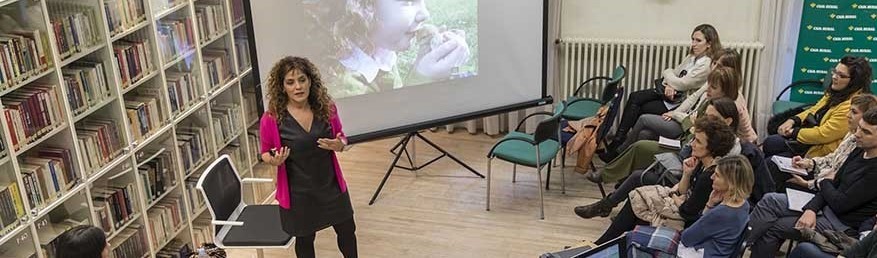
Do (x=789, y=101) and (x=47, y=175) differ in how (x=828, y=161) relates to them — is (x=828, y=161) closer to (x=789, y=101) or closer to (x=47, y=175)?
(x=789, y=101)

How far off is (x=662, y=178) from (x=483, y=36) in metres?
1.63

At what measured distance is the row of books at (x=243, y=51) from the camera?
4.84 m

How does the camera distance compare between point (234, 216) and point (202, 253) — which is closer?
point (234, 216)

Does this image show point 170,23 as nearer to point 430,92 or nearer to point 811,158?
point 430,92

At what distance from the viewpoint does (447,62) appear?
207 inches

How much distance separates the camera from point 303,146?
3592 millimetres

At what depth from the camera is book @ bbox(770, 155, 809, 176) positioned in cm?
435

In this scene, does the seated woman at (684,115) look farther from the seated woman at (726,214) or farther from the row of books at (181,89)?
the row of books at (181,89)

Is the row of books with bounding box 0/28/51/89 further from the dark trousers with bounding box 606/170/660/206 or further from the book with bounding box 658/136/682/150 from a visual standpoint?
the book with bounding box 658/136/682/150

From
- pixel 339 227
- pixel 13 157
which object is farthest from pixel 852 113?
pixel 13 157

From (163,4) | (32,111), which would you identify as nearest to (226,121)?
(163,4)

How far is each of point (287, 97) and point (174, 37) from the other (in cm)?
108

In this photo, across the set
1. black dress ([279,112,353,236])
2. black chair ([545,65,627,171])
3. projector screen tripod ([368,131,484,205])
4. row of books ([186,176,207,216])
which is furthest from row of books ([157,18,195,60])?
black chair ([545,65,627,171])

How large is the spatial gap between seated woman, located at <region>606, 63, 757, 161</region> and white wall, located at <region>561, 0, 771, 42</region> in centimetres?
91
